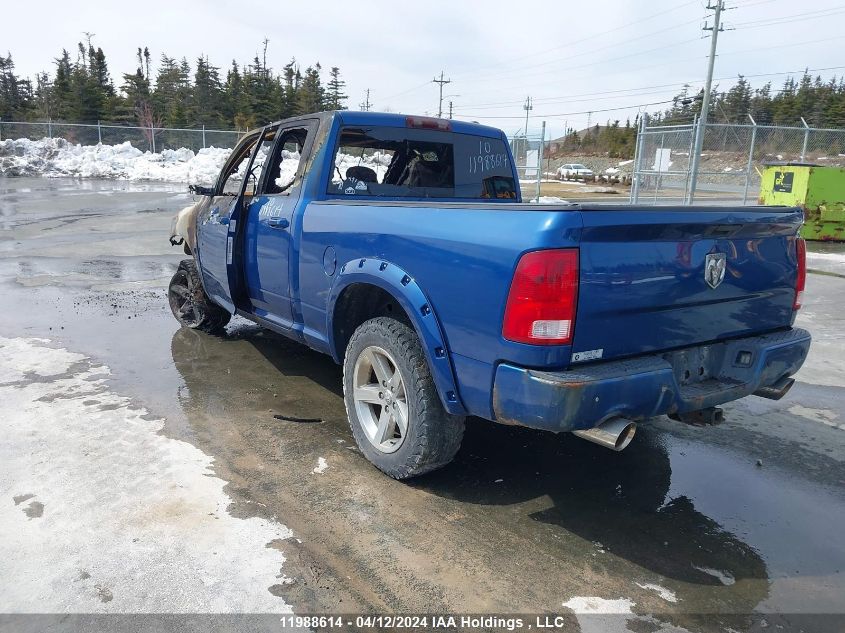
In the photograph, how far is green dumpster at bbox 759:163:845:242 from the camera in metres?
13.2

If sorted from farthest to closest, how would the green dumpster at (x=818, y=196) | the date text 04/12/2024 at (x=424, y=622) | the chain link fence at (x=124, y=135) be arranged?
1. the chain link fence at (x=124, y=135)
2. the green dumpster at (x=818, y=196)
3. the date text 04/12/2024 at (x=424, y=622)

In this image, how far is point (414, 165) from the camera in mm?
4699

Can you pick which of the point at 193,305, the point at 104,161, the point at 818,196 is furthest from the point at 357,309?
the point at 104,161

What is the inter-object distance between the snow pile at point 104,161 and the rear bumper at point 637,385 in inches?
1199

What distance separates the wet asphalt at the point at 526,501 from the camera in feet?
8.55

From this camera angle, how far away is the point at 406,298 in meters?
3.15

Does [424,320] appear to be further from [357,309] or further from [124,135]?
[124,135]

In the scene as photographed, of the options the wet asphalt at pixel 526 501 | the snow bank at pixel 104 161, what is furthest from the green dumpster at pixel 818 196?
the snow bank at pixel 104 161

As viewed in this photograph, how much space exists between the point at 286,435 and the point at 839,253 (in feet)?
40.0

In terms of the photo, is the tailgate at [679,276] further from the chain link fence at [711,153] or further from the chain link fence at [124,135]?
the chain link fence at [124,135]

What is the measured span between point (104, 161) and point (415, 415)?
117 feet

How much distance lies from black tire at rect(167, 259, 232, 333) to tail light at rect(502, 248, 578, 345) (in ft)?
14.0

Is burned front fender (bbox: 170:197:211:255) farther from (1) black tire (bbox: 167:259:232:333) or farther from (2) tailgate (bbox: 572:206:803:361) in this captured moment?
(2) tailgate (bbox: 572:206:803:361)

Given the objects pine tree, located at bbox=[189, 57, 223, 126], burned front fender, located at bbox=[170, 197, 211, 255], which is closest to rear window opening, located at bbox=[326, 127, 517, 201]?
burned front fender, located at bbox=[170, 197, 211, 255]
